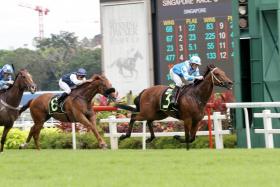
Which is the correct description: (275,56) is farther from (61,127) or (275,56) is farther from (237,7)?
(61,127)

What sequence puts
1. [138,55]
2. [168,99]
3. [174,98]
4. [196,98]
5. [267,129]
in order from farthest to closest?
[138,55], [267,129], [168,99], [174,98], [196,98]

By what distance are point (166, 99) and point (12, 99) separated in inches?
95.2

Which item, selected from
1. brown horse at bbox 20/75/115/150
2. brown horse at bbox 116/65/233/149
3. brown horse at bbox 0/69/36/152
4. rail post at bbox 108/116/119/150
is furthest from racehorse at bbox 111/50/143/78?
brown horse at bbox 116/65/233/149

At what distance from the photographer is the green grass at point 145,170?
7309 millimetres

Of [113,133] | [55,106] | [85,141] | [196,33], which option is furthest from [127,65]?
[55,106]

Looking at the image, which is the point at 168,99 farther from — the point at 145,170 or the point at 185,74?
the point at 145,170

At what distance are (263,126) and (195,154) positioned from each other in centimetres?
384

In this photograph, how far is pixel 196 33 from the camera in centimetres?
1677

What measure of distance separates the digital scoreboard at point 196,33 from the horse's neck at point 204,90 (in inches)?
168

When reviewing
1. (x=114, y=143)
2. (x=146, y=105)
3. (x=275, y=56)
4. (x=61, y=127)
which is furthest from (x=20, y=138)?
(x=275, y=56)

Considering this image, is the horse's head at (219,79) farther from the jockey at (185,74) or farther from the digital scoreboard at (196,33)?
the digital scoreboard at (196,33)

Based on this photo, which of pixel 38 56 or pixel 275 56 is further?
pixel 38 56

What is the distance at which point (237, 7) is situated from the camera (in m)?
14.2

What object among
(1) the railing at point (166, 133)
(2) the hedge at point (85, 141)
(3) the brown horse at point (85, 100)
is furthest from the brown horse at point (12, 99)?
(2) the hedge at point (85, 141)
